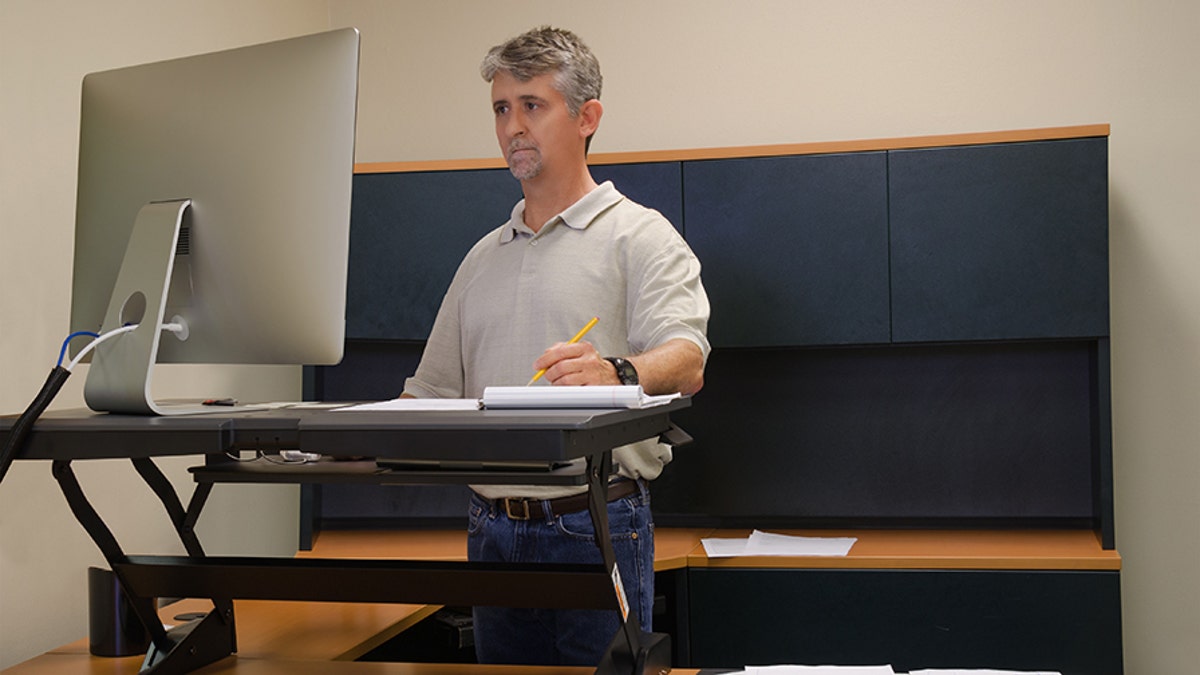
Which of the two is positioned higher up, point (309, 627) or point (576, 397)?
point (576, 397)

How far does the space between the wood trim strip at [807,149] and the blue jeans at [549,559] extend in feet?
4.10

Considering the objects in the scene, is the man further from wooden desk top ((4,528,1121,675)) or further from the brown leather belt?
wooden desk top ((4,528,1121,675))

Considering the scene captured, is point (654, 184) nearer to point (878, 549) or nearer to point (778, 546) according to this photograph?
point (778, 546)

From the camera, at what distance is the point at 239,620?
2031 mm

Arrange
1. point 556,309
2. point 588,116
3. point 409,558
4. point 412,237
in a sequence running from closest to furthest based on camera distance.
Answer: point 556,309 → point 588,116 → point 409,558 → point 412,237

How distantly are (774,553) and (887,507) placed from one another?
1.78 ft

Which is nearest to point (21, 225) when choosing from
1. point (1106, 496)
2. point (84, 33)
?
point (84, 33)

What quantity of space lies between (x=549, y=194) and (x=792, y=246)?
1.01m

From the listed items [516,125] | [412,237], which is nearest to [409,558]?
[412,237]

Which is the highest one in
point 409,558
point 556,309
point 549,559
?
point 556,309

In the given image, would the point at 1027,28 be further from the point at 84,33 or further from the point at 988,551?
the point at 84,33

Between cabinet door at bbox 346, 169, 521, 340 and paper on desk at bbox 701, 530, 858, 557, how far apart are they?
3.05 feet

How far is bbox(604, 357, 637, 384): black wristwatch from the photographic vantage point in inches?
58.4

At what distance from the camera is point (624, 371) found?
149 centimetres
